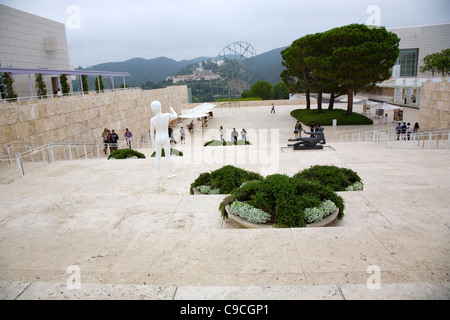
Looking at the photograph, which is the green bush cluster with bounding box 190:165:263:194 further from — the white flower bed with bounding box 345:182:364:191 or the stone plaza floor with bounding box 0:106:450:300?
the white flower bed with bounding box 345:182:364:191

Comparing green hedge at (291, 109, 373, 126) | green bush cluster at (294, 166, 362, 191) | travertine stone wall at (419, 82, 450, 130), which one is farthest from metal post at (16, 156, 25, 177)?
green hedge at (291, 109, 373, 126)

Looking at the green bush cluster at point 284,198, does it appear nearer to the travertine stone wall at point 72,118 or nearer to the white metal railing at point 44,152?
the white metal railing at point 44,152

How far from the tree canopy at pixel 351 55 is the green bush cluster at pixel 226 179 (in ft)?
70.4

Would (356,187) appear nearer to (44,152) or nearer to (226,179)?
(226,179)

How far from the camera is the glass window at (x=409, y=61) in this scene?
55125 millimetres

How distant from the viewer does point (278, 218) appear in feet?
16.5

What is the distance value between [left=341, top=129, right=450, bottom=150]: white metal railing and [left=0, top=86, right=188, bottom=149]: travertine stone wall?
15.0m

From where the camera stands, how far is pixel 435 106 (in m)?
20.4

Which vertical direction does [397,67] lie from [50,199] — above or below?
above

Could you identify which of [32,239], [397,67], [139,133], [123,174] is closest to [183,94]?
[139,133]

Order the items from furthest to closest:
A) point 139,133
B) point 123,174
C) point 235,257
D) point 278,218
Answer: point 139,133
point 123,174
point 278,218
point 235,257

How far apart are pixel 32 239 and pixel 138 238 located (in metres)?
1.63

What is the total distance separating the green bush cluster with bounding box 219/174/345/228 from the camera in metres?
5.00

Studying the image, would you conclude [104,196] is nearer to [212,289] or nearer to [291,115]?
[212,289]
